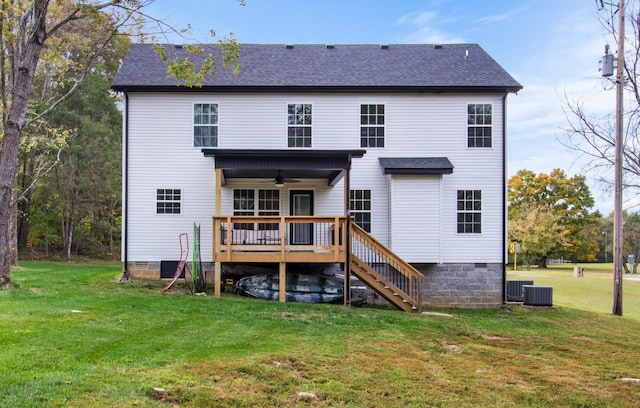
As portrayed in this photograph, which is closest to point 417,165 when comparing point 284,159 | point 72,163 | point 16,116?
point 284,159

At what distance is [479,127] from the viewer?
47.6ft

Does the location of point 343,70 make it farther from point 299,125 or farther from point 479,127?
point 479,127

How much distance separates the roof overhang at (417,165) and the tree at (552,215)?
31327 millimetres

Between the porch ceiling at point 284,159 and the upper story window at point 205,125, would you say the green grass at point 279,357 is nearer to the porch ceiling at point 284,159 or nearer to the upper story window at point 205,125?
the porch ceiling at point 284,159

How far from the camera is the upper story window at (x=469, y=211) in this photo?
14258mm

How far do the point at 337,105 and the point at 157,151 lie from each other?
540 cm

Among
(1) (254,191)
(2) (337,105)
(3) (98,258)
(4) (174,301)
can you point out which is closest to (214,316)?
(4) (174,301)

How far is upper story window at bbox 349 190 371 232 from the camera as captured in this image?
1424cm

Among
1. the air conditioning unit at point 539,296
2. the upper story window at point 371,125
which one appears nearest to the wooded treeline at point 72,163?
the upper story window at point 371,125

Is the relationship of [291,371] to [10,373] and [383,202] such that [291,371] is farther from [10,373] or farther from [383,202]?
[383,202]

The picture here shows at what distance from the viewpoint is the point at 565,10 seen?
15211 millimetres

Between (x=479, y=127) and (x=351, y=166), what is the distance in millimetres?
4101

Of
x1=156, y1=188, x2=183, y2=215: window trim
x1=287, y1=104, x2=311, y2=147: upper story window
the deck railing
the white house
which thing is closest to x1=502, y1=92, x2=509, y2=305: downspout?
the white house

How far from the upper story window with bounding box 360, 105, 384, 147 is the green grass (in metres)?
5.66
